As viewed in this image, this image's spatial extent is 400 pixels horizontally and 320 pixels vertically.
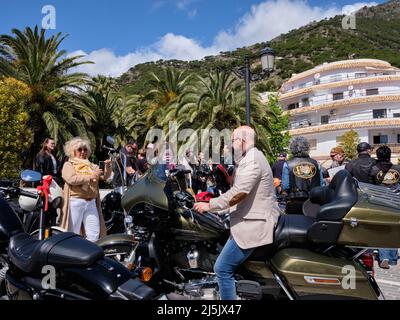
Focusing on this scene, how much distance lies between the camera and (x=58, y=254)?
229 centimetres

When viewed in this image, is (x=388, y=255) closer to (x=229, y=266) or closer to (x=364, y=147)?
(x=364, y=147)

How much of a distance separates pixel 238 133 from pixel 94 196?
7.92 ft

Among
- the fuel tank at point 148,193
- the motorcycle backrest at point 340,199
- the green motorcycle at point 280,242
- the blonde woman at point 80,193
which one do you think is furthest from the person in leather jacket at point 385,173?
the blonde woman at point 80,193

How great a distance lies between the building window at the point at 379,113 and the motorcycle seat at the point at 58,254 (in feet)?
145

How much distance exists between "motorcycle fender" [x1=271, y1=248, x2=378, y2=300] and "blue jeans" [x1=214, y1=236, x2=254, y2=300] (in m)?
0.30

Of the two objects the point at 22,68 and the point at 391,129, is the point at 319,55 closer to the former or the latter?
the point at 391,129

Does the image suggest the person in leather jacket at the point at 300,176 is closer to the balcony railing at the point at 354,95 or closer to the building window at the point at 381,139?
the balcony railing at the point at 354,95

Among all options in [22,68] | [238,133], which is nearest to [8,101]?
[22,68]

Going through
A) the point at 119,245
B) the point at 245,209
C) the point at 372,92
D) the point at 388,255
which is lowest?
the point at 388,255

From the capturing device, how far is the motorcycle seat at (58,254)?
2270 mm

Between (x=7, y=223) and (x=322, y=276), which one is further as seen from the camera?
(x=322, y=276)

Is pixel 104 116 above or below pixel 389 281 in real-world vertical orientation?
above

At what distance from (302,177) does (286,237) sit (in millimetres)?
2107

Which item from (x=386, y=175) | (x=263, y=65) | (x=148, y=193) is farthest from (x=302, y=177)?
(x=263, y=65)
